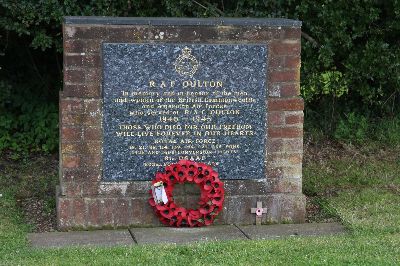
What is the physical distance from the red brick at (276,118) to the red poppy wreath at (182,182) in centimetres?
63

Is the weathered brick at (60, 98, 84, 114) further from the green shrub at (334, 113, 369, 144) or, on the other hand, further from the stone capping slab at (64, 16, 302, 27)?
the green shrub at (334, 113, 369, 144)

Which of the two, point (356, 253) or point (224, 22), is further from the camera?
point (224, 22)

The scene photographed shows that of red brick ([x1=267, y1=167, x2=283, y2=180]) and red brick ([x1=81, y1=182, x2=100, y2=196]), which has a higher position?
red brick ([x1=267, y1=167, x2=283, y2=180])

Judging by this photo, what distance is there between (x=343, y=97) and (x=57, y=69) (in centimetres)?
349

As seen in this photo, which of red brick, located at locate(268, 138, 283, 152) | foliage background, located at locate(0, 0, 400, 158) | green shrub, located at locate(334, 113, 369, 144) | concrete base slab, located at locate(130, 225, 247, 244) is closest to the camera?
concrete base slab, located at locate(130, 225, 247, 244)

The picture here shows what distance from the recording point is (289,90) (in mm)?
6453

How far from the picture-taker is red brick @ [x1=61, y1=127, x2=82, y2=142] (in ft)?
20.3

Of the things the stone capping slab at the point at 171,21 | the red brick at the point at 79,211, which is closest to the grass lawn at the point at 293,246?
the red brick at the point at 79,211

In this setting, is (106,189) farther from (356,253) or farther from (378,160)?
(378,160)

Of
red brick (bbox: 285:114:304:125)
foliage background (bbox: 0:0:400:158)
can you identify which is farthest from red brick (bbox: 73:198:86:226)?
foliage background (bbox: 0:0:400:158)

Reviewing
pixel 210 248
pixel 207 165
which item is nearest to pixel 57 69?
pixel 207 165

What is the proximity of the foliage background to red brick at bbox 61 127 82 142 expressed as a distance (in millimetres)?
2009

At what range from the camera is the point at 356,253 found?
213 inches

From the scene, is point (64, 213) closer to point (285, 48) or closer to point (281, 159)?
point (281, 159)
